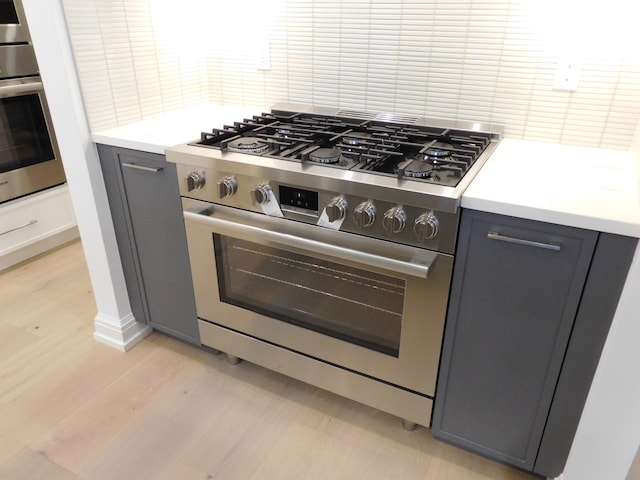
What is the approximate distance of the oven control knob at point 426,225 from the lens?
Answer: 1.22 metres

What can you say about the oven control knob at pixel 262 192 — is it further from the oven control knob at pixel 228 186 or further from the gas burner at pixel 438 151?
the gas burner at pixel 438 151

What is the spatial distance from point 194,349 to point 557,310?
4.67 ft

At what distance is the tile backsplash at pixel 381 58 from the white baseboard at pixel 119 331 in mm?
805

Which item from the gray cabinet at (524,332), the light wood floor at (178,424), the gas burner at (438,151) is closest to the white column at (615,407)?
the gray cabinet at (524,332)

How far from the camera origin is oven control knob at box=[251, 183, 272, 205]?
1427 mm

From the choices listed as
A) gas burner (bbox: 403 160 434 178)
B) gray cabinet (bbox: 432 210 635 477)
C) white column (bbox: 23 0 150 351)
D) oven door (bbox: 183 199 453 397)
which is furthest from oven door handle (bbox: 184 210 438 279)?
white column (bbox: 23 0 150 351)

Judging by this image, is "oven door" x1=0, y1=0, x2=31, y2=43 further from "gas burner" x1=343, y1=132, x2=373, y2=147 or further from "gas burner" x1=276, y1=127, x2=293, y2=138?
"gas burner" x1=343, y1=132, x2=373, y2=147

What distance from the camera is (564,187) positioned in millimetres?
1225

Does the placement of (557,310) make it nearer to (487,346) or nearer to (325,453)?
(487,346)

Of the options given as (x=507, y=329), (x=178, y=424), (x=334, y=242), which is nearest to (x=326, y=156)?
(x=334, y=242)

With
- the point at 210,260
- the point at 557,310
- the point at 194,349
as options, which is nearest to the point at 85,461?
the point at 194,349

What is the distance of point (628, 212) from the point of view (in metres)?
1.08

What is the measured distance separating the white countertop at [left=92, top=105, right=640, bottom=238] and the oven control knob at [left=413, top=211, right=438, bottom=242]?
85 millimetres

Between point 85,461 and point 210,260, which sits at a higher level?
point 210,260
